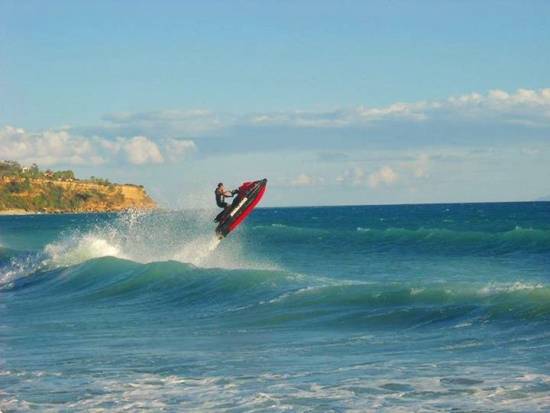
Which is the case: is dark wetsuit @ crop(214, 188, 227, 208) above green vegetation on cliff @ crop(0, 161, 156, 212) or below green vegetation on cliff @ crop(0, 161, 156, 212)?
below

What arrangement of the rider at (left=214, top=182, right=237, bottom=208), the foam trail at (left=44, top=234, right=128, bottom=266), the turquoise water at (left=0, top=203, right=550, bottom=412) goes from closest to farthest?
the turquoise water at (left=0, top=203, right=550, bottom=412)
the rider at (left=214, top=182, right=237, bottom=208)
the foam trail at (left=44, top=234, right=128, bottom=266)

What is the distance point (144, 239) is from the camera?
45.0m

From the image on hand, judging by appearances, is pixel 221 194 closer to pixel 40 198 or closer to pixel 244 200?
pixel 244 200

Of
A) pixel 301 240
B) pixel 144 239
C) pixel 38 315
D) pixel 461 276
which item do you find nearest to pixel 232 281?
pixel 38 315

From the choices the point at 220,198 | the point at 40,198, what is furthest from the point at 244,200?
the point at 40,198

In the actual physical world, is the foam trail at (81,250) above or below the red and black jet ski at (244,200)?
below

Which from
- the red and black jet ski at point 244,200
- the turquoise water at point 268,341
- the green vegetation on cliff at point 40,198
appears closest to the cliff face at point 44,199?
the green vegetation on cliff at point 40,198

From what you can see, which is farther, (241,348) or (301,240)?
(301,240)

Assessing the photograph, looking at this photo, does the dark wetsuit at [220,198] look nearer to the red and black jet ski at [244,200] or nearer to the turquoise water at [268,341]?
the red and black jet ski at [244,200]

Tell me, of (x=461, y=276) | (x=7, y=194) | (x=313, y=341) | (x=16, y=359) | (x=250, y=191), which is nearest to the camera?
(x=16, y=359)

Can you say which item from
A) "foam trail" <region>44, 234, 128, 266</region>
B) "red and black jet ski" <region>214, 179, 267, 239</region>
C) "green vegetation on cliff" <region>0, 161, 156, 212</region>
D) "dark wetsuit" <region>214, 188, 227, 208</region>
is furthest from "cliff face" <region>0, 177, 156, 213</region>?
"dark wetsuit" <region>214, 188, 227, 208</region>

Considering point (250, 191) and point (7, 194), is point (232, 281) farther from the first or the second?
point (7, 194)

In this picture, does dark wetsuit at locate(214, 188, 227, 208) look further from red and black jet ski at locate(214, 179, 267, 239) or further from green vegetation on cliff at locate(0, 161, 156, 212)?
green vegetation on cliff at locate(0, 161, 156, 212)

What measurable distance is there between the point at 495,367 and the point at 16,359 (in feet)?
23.0
